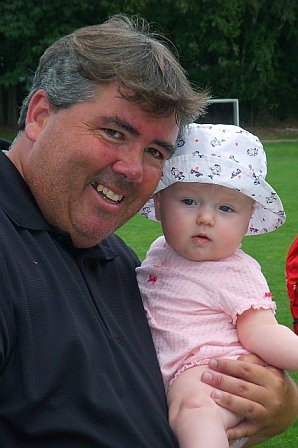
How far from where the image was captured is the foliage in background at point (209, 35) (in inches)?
1432

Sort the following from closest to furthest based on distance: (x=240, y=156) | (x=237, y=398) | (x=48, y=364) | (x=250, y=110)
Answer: (x=48, y=364), (x=237, y=398), (x=240, y=156), (x=250, y=110)

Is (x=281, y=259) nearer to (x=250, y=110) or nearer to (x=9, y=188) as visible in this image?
(x=9, y=188)

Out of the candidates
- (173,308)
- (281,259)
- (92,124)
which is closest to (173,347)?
(173,308)

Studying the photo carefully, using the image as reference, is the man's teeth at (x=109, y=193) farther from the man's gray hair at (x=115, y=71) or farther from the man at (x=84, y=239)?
the man's gray hair at (x=115, y=71)

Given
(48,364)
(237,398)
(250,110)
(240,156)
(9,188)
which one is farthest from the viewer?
(250,110)

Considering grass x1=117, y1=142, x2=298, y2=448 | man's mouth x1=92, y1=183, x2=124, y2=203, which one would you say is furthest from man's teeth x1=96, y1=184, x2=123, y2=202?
grass x1=117, y1=142, x2=298, y2=448

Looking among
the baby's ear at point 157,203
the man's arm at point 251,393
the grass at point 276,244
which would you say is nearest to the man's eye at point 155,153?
the baby's ear at point 157,203

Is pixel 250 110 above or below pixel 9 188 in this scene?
below

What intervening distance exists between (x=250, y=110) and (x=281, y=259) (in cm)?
2712

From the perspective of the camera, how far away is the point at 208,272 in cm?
286

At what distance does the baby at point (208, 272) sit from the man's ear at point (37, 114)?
1.79 feet

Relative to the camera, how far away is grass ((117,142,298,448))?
7.37m

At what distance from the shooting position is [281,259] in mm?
10398

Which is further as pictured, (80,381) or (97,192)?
(97,192)
